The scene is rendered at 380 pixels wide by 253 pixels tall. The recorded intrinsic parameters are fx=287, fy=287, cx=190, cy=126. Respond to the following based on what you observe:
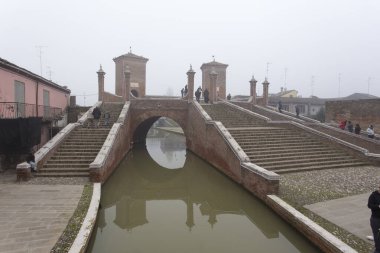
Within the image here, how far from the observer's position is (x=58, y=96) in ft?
64.5

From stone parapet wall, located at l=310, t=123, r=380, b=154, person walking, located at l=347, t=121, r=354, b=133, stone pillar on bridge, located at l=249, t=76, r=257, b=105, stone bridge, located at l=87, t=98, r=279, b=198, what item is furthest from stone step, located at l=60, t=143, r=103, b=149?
stone pillar on bridge, located at l=249, t=76, r=257, b=105

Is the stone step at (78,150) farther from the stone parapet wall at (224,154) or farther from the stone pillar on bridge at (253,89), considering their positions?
the stone pillar on bridge at (253,89)

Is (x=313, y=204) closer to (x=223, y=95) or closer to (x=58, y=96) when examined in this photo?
(x=58, y=96)

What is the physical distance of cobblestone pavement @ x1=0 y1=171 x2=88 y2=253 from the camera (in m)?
5.68

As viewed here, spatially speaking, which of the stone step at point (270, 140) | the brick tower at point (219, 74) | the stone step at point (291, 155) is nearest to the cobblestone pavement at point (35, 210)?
the stone step at point (291, 155)

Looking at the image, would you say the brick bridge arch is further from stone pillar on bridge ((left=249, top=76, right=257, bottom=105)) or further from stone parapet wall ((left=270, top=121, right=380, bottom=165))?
stone parapet wall ((left=270, top=121, right=380, bottom=165))

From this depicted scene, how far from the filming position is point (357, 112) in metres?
19.7

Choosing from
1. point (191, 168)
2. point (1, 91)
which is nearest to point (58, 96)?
point (1, 91)

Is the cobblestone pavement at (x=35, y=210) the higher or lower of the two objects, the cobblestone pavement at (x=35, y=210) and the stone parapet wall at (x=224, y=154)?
the lower

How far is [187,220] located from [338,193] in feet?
15.7

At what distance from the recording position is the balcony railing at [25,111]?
39.4 feet

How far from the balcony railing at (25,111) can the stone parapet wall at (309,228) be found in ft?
35.9

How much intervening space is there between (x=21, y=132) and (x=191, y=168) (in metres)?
8.55

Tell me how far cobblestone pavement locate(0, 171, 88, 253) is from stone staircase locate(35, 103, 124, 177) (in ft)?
2.18
